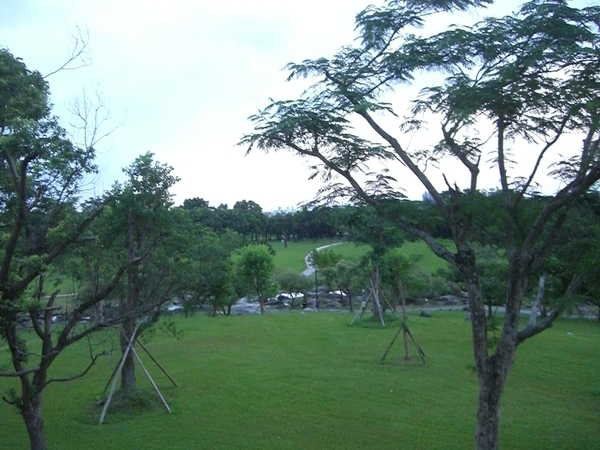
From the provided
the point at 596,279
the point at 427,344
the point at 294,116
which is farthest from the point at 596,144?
the point at 427,344

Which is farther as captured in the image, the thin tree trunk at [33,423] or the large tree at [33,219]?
the thin tree trunk at [33,423]

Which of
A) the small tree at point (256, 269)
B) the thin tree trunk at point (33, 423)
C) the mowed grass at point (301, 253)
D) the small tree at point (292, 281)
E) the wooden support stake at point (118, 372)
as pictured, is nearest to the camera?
the thin tree trunk at point (33, 423)

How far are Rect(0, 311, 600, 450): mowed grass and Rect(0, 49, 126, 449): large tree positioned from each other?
2.95 meters

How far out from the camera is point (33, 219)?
6543 millimetres

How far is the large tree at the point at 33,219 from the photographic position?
555 centimetres

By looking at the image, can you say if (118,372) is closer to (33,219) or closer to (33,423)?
(33,423)

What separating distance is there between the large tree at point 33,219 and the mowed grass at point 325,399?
295cm

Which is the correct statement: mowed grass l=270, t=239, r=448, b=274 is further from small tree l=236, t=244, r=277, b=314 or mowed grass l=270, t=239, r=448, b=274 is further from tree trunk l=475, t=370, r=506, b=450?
tree trunk l=475, t=370, r=506, b=450

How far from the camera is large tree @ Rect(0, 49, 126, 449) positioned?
5.55 metres

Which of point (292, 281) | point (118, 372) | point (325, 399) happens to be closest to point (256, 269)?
point (292, 281)

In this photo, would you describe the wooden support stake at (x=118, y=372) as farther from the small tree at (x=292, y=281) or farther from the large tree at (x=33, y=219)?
the small tree at (x=292, y=281)

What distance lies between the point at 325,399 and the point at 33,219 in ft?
20.8

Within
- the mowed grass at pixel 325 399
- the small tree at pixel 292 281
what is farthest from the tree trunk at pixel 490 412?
the small tree at pixel 292 281

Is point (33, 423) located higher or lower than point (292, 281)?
lower
